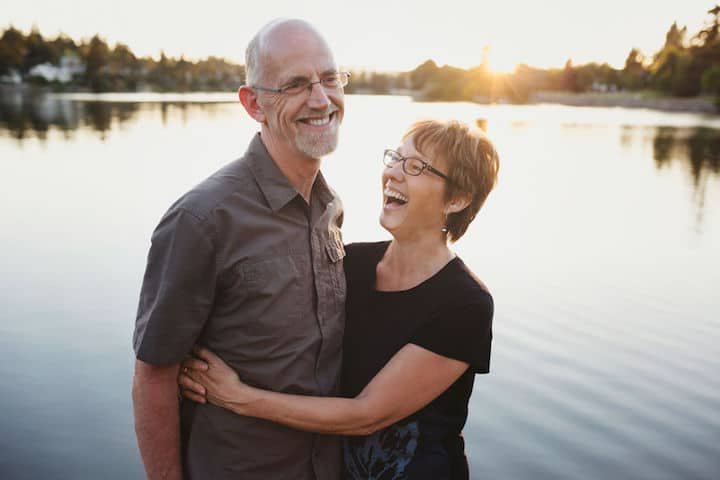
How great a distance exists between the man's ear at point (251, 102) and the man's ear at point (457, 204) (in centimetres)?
88

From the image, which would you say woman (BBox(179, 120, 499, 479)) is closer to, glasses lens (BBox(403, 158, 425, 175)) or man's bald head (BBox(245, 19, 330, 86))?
glasses lens (BBox(403, 158, 425, 175))

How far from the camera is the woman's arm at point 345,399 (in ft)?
7.61

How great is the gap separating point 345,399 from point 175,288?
0.76 metres

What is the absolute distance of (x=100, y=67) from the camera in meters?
117

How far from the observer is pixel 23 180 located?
20.5 m

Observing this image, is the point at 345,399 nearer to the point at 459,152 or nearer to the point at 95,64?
the point at 459,152

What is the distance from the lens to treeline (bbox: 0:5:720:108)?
3745 inches

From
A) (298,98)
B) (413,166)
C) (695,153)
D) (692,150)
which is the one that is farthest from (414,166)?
(692,150)

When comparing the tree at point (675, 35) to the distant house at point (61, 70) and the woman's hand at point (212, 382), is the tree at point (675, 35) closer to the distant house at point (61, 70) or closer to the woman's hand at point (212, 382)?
the distant house at point (61, 70)

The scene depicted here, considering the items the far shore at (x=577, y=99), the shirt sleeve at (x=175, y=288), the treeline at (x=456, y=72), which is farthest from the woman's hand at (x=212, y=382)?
the treeline at (x=456, y=72)

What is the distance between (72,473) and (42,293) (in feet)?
16.3

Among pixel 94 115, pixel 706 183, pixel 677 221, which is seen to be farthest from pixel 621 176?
pixel 94 115

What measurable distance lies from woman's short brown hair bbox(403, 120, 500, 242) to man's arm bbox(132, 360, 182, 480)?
1354mm

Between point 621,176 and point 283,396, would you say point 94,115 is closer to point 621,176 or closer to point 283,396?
point 621,176
